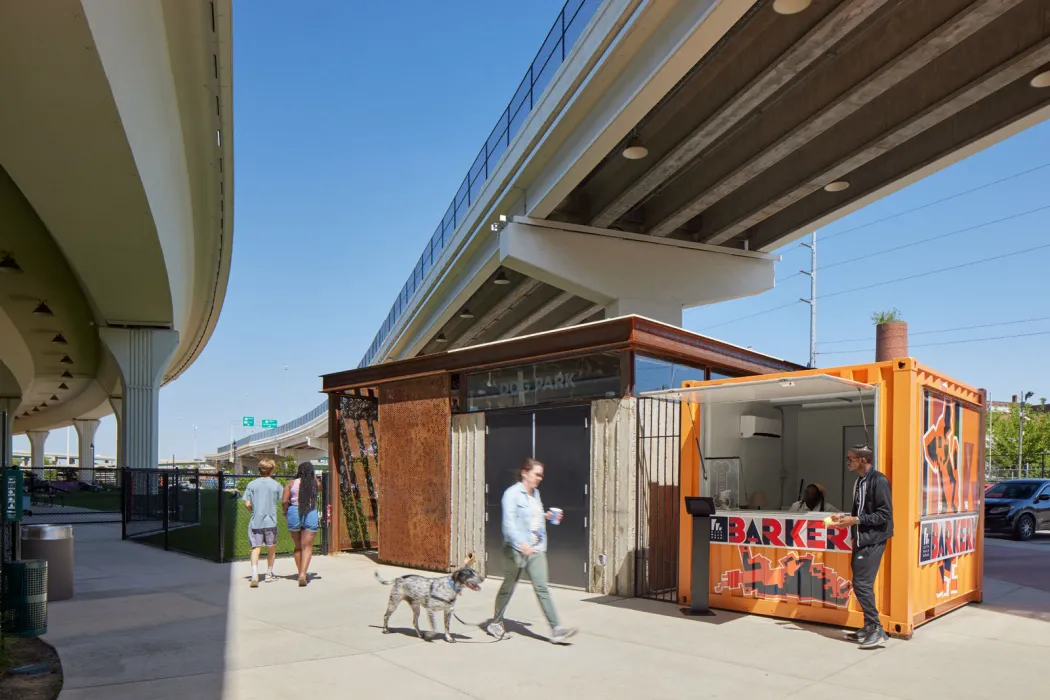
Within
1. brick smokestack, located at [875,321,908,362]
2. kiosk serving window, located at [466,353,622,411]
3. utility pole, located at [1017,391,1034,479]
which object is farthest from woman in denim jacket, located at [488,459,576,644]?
utility pole, located at [1017,391,1034,479]

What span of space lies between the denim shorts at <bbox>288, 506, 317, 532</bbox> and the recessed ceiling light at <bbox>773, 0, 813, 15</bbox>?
33.1ft

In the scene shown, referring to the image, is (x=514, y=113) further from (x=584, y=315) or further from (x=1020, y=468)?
(x=1020, y=468)

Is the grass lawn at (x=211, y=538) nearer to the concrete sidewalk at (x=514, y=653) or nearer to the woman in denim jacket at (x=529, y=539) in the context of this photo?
the concrete sidewalk at (x=514, y=653)

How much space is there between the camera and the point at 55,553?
11.1m

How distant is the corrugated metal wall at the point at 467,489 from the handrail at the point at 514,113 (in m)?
8.50

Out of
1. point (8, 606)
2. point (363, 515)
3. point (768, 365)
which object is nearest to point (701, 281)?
point (768, 365)

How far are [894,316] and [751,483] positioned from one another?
4420 cm

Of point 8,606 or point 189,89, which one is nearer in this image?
point 8,606

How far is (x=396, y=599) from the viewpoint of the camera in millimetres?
8477

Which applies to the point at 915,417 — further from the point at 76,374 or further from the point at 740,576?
the point at 76,374

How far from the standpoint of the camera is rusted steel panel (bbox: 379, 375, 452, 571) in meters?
13.5

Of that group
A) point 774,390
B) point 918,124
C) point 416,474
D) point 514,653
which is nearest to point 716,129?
point 918,124

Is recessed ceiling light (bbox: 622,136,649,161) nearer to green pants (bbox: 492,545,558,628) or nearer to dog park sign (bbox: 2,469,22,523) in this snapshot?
green pants (bbox: 492,545,558,628)

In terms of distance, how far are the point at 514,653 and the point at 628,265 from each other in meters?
17.6
